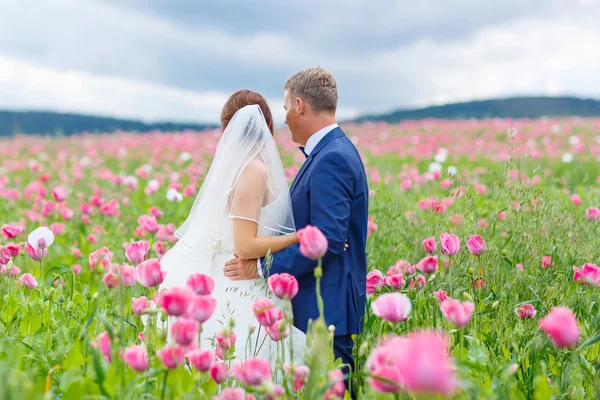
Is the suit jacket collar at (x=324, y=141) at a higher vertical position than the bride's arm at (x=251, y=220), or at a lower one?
higher

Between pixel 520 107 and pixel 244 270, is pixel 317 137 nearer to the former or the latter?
pixel 244 270

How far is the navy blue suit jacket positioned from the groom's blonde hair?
0.44ft

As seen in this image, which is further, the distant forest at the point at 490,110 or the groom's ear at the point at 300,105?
the distant forest at the point at 490,110

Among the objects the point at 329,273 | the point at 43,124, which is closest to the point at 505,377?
the point at 329,273

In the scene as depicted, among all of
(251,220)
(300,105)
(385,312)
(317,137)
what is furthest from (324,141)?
(385,312)

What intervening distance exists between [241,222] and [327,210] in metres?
0.38

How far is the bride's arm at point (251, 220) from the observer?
9.05ft

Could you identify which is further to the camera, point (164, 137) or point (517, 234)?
point (164, 137)

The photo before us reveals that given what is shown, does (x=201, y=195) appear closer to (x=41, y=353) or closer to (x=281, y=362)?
(x=41, y=353)

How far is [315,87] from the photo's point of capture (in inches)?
113

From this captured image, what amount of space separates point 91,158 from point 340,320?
10.2 metres

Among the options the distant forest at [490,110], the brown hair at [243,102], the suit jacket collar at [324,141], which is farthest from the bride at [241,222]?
the distant forest at [490,110]

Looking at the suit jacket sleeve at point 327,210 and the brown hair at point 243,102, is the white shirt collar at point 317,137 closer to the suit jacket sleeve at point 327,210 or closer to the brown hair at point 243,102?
the suit jacket sleeve at point 327,210

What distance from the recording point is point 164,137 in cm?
1445
